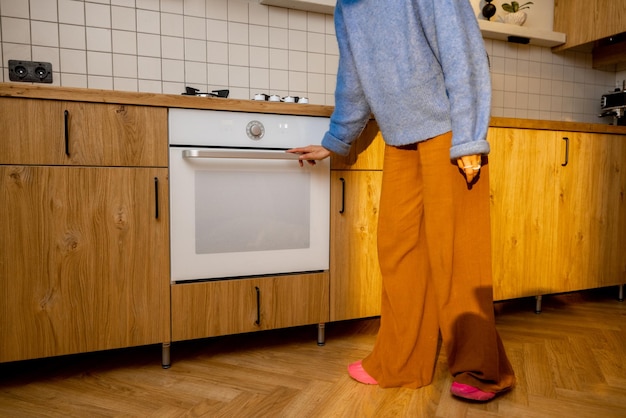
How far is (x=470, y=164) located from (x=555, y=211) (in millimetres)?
1240

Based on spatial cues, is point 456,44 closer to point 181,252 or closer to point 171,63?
point 181,252

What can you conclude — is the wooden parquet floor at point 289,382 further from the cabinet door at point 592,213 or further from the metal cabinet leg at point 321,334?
the cabinet door at point 592,213

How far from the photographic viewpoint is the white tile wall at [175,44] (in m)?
1.85

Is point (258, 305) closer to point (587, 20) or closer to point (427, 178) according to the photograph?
point (427, 178)

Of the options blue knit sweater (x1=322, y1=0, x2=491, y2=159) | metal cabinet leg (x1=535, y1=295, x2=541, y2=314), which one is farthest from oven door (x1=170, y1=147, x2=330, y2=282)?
metal cabinet leg (x1=535, y1=295, x2=541, y2=314)

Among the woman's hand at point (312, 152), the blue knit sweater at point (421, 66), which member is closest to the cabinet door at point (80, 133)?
the woman's hand at point (312, 152)

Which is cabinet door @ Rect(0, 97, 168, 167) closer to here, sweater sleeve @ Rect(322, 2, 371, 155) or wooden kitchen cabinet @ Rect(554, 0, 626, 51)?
sweater sleeve @ Rect(322, 2, 371, 155)

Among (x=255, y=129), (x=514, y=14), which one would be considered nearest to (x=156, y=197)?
(x=255, y=129)

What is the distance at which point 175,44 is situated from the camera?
2.05 m

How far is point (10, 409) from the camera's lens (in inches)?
51.1

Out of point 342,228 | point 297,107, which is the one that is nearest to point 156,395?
point 342,228

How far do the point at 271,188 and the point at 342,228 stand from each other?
308 mm

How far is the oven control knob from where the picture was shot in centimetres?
158

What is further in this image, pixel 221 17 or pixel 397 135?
pixel 221 17
